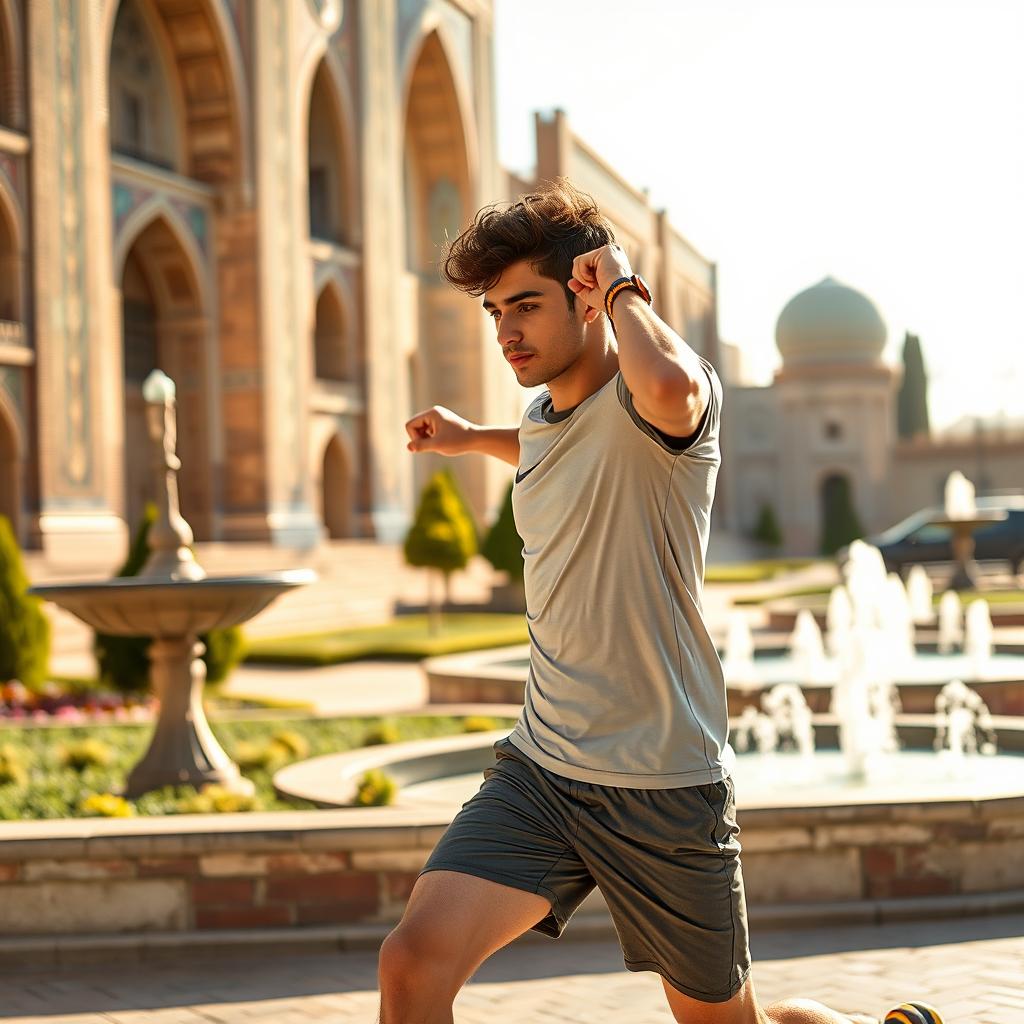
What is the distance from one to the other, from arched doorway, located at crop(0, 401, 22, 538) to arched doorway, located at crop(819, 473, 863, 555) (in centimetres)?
2613

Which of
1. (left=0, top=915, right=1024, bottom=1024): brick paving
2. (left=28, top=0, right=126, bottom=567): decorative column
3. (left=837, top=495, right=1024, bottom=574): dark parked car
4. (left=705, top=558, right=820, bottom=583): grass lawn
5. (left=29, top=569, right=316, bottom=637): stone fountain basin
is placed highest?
(left=28, top=0, right=126, bottom=567): decorative column

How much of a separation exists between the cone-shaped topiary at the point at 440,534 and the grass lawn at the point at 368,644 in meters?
1.07

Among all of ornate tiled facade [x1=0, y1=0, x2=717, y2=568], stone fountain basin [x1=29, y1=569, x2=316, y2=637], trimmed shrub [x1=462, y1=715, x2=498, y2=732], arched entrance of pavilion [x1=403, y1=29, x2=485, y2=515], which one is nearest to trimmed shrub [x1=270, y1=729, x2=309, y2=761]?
trimmed shrub [x1=462, y1=715, x2=498, y2=732]

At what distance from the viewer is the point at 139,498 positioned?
22328 mm

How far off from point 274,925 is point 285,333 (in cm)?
1883

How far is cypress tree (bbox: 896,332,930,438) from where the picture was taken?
145ft

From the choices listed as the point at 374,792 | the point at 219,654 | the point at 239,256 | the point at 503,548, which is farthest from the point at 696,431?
the point at 239,256

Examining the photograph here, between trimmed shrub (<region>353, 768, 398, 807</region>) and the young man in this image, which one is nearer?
the young man

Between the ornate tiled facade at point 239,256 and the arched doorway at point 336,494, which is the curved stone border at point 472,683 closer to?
the ornate tiled facade at point 239,256

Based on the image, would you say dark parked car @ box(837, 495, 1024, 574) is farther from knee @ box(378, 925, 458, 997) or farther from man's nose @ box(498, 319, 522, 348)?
knee @ box(378, 925, 458, 997)

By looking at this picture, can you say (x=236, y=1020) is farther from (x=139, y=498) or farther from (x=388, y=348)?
(x=388, y=348)

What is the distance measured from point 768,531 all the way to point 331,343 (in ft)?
61.5

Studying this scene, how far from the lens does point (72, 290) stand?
677 inches

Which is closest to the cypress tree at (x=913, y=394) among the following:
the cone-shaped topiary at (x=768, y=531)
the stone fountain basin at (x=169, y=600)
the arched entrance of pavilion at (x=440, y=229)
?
the cone-shaped topiary at (x=768, y=531)
